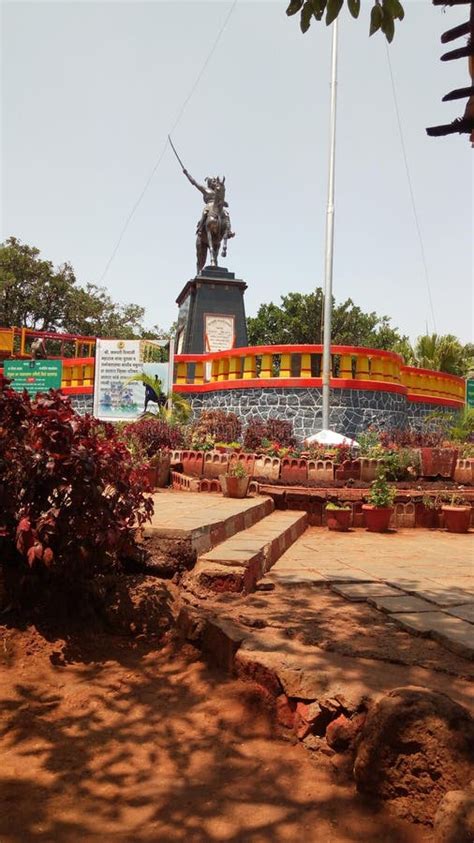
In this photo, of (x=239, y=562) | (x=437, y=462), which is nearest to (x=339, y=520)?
(x=437, y=462)

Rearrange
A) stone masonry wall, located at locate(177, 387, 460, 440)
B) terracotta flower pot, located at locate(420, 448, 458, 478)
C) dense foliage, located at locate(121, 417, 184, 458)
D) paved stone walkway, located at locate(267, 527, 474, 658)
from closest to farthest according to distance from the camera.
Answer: paved stone walkway, located at locate(267, 527, 474, 658) < terracotta flower pot, located at locate(420, 448, 458, 478) < dense foliage, located at locate(121, 417, 184, 458) < stone masonry wall, located at locate(177, 387, 460, 440)

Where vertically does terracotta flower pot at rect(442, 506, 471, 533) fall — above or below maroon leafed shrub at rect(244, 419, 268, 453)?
below

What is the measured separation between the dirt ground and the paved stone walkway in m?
1.11

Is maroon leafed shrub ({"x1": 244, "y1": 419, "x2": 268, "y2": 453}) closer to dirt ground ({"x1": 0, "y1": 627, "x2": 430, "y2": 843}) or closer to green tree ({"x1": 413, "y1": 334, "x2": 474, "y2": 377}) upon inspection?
dirt ground ({"x1": 0, "y1": 627, "x2": 430, "y2": 843})

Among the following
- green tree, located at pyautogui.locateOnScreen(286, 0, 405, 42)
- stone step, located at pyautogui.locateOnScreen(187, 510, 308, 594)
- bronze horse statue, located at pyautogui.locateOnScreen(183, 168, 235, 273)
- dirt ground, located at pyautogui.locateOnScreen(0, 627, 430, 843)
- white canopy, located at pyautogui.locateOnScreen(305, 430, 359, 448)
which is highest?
bronze horse statue, located at pyautogui.locateOnScreen(183, 168, 235, 273)

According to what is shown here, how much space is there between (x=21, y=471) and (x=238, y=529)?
2609 millimetres

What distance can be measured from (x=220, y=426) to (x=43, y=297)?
24.7 m

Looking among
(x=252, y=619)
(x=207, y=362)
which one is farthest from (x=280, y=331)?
(x=252, y=619)

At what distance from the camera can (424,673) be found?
2637 mm

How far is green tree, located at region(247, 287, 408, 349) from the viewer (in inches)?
1486

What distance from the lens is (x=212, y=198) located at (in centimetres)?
1927

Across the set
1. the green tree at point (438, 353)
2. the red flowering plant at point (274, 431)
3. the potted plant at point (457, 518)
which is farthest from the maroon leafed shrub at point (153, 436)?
the green tree at point (438, 353)

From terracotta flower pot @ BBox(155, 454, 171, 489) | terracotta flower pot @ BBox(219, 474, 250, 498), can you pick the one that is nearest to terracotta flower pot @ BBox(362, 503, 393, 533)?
terracotta flower pot @ BBox(219, 474, 250, 498)

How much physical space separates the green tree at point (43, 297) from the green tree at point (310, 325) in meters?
9.45
